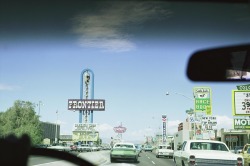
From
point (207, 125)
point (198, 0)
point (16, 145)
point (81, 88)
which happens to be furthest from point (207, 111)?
point (81, 88)

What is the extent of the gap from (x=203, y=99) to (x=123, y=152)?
15223 mm

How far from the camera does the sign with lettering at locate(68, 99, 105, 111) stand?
360 feet

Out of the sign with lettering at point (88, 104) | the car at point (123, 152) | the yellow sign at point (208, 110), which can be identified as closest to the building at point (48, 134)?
the car at point (123, 152)

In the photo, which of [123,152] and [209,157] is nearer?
[209,157]

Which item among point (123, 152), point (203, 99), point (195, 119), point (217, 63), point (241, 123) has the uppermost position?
point (203, 99)

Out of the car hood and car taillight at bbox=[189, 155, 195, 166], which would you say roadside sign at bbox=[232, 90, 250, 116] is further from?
car taillight at bbox=[189, 155, 195, 166]

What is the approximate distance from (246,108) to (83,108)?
72.2 m

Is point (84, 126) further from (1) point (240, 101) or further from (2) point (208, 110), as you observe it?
(1) point (240, 101)

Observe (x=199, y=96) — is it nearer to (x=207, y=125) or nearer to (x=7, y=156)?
(x=207, y=125)

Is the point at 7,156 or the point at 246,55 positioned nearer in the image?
the point at 7,156

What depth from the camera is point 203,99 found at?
4225 cm

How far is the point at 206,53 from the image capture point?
334 centimetres

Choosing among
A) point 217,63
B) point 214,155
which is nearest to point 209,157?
point 214,155

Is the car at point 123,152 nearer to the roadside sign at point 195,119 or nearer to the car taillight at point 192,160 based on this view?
the car taillight at point 192,160
